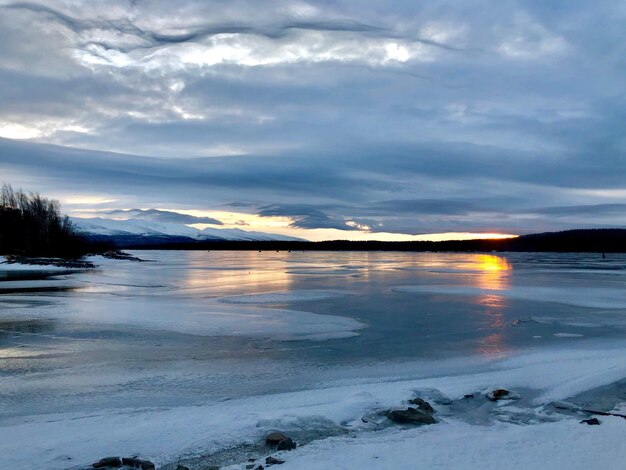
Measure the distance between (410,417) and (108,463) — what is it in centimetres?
299

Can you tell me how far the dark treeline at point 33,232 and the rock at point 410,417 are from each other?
180ft

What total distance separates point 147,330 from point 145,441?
6.46 meters

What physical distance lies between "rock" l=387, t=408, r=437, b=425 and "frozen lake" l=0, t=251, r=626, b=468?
1.31 feet

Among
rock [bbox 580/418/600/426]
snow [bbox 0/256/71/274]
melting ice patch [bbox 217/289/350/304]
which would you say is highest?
snow [bbox 0/256/71/274]

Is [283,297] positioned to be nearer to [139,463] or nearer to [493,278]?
[139,463]

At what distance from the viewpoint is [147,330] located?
11.2 meters

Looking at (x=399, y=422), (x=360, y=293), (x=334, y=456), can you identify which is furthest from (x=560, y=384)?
(x=360, y=293)

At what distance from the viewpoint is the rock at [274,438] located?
4.97 metres

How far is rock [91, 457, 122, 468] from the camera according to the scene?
175 inches

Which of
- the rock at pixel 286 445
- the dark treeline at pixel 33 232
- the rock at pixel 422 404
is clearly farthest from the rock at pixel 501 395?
the dark treeline at pixel 33 232

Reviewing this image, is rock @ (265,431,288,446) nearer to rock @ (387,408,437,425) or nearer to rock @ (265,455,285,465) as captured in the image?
rock @ (265,455,285,465)

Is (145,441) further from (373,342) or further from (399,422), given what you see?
(373,342)

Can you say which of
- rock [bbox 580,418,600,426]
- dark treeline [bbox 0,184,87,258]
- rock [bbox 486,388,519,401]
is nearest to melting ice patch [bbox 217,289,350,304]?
rock [bbox 486,388,519,401]

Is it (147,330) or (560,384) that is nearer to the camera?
(560,384)
